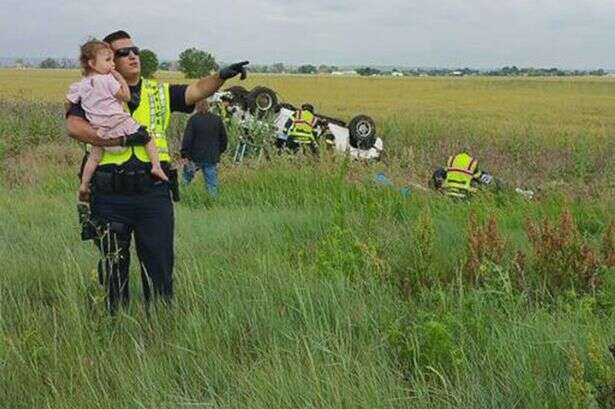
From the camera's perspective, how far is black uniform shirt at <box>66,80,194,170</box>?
148 inches

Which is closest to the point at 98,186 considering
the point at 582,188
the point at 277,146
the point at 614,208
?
the point at 614,208

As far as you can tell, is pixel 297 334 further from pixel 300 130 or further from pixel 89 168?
pixel 300 130

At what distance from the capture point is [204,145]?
9.71 m

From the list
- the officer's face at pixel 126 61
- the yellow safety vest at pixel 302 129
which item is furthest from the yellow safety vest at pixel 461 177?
the officer's face at pixel 126 61

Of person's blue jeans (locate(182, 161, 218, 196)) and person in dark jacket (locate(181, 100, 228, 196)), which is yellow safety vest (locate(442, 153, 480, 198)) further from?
person in dark jacket (locate(181, 100, 228, 196))

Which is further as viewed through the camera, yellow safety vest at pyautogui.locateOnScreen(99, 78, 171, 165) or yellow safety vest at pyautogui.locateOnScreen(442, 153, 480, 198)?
yellow safety vest at pyautogui.locateOnScreen(442, 153, 480, 198)

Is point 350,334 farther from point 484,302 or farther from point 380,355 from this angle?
point 484,302

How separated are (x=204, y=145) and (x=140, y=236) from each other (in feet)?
19.7

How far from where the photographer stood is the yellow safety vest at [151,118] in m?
3.75

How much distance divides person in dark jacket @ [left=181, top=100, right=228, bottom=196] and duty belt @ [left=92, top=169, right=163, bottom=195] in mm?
5614

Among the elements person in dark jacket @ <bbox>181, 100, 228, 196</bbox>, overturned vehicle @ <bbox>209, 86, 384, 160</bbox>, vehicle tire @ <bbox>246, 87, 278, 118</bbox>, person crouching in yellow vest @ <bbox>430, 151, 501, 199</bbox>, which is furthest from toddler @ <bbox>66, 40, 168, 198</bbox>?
vehicle tire @ <bbox>246, 87, 278, 118</bbox>

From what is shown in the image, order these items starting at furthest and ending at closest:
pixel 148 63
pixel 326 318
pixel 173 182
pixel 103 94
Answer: pixel 148 63 < pixel 173 182 < pixel 103 94 < pixel 326 318

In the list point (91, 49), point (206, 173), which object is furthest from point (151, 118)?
point (206, 173)

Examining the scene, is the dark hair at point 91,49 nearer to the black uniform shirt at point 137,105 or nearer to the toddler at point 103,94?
the toddler at point 103,94
